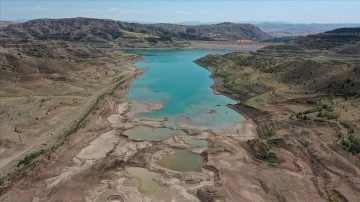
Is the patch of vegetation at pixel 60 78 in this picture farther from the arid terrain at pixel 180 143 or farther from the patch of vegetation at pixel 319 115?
the patch of vegetation at pixel 319 115

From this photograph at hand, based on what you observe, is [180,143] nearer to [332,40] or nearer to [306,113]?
[306,113]

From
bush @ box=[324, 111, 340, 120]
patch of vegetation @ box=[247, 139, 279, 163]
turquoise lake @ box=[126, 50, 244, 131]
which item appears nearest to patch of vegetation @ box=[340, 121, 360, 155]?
bush @ box=[324, 111, 340, 120]

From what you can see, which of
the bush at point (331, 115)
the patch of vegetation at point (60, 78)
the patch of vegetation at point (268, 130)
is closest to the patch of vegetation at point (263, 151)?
the patch of vegetation at point (268, 130)

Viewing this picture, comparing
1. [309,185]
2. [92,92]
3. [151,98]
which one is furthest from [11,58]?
[309,185]

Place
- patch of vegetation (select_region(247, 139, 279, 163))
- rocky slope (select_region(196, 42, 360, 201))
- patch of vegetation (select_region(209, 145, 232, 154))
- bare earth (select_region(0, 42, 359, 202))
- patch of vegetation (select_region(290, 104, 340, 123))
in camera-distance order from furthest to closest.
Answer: patch of vegetation (select_region(290, 104, 340, 123)) → patch of vegetation (select_region(209, 145, 232, 154)) → patch of vegetation (select_region(247, 139, 279, 163)) → rocky slope (select_region(196, 42, 360, 201)) → bare earth (select_region(0, 42, 359, 202))

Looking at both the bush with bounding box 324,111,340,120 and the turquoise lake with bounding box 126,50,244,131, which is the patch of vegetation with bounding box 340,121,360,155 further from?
the turquoise lake with bounding box 126,50,244,131

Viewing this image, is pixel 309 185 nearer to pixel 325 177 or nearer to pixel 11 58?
pixel 325 177

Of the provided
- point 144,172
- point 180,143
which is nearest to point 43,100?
point 180,143
